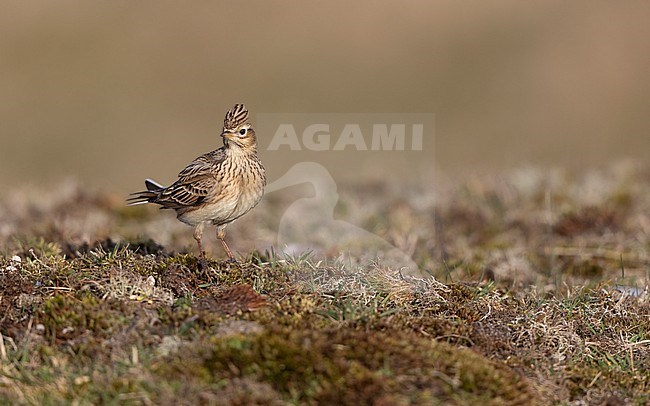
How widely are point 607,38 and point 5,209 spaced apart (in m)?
24.3

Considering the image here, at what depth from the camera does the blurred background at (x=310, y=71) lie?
1112 inches

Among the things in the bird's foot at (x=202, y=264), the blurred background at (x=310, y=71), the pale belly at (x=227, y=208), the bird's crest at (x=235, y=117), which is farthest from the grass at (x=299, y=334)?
the blurred background at (x=310, y=71)

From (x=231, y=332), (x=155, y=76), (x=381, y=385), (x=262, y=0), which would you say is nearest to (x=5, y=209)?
(x=231, y=332)

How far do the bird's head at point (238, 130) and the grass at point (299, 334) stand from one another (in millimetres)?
1126

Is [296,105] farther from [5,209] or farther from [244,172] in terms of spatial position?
[244,172]

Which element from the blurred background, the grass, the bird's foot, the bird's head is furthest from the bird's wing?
the blurred background

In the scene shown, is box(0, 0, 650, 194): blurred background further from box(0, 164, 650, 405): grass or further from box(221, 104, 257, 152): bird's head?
box(0, 164, 650, 405): grass

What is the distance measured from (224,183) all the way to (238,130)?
1.76 ft

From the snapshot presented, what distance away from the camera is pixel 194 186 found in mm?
7930

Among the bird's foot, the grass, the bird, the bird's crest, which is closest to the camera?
the grass

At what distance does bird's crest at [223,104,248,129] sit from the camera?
799 centimetres

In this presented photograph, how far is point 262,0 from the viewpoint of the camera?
3509 cm

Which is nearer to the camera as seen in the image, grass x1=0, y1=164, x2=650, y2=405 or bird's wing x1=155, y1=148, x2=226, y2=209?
grass x1=0, y1=164, x2=650, y2=405

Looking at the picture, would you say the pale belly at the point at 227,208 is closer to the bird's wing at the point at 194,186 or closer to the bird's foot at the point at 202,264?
the bird's wing at the point at 194,186
